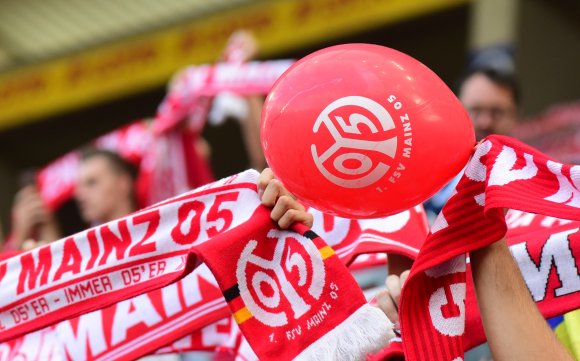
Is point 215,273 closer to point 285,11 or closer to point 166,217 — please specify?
point 166,217

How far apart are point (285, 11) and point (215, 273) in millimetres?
5876

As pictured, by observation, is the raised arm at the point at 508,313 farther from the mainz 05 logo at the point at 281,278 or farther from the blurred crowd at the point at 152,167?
the blurred crowd at the point at 152,167

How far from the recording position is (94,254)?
167cm

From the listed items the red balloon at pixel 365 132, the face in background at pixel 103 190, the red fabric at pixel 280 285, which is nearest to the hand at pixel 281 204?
the red fabric at pixel 280 285

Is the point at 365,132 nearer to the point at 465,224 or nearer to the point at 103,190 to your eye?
the point at 465,224

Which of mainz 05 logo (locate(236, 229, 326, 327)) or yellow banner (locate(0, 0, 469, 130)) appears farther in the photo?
yellow banner (locate(0, 0, 469, 130))

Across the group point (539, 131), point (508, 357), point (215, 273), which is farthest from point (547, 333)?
point (539, 131)

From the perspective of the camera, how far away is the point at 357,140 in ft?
4.13

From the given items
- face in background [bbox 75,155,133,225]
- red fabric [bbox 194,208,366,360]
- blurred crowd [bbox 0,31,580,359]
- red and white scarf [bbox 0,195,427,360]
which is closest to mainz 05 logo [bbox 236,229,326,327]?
red fabric [bbox 194,208,366,360]

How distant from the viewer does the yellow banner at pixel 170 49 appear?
6.75m

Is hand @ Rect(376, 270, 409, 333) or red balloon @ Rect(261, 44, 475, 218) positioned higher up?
red balloon @ Rect(261, 44, 475, 218)

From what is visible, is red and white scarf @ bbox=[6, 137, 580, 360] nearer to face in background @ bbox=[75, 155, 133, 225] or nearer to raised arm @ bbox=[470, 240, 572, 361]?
raised arm @ bbox=[470, 240, 572, 361]

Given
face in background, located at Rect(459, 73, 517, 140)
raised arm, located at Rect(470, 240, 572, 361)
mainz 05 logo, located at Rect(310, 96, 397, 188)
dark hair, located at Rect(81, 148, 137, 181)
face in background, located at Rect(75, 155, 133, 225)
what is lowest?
raised arm, located at Rect(470, 240, 572, 361)

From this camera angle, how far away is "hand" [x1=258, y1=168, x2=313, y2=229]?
57.7 inches
